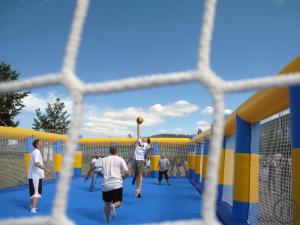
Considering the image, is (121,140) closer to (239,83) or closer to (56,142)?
(56,142)

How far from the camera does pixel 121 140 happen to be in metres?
14.9

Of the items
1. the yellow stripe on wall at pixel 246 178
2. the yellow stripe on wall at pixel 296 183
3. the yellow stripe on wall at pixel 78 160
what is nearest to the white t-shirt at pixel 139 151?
the yellow stripe on wall at pixel 246 178

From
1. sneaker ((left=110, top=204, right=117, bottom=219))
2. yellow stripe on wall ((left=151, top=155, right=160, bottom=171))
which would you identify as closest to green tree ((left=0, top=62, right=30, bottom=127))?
yellow stripe on wall ((left=151, top=155, right=160, bottom=171))

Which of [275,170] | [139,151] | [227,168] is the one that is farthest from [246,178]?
[139,151]

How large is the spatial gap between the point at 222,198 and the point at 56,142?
744cm

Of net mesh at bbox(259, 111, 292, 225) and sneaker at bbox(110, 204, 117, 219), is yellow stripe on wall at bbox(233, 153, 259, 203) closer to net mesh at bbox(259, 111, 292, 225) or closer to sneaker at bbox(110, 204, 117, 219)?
net mesh at bbox(259, 111, 292, 225)

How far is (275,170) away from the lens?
394 cm

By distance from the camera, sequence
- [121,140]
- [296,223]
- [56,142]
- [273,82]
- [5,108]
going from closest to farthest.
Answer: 1. [273,82]
2. [296,223]
3. [56,142]
4. [121,140]
5. [5,108]

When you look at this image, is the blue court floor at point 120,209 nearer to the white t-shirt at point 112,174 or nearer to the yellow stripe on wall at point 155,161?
the white t-shirt at point 112,174

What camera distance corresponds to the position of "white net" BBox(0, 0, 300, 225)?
1.19 meters

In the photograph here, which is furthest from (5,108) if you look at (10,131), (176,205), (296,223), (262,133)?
(296,223)

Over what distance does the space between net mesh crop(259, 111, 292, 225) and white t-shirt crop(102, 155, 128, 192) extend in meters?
1.80

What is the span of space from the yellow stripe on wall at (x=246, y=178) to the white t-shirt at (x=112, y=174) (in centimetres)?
152

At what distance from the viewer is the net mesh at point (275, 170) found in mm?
3482
